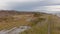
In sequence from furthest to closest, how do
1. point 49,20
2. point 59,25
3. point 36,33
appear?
point 59,25 → point 36,33 → point 49,20

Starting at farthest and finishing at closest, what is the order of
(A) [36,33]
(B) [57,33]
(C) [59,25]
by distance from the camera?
(C) [59,25]
(A) [36,33]
(B) [57,33]

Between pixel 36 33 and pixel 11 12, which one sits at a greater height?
pixel 36 33

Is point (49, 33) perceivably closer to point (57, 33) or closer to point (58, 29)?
point (57, 33)

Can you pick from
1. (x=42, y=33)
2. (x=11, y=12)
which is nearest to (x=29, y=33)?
(x=42, y=33)

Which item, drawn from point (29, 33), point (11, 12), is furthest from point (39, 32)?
point (11, 12)

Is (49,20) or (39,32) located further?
(39,32)

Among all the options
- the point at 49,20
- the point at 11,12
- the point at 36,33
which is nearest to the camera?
the point at 49,20

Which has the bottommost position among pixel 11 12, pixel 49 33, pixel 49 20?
pixel 11 12

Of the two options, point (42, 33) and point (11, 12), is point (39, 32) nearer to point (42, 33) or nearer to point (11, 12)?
point (42, 33)

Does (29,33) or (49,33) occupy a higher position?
(49,33)
